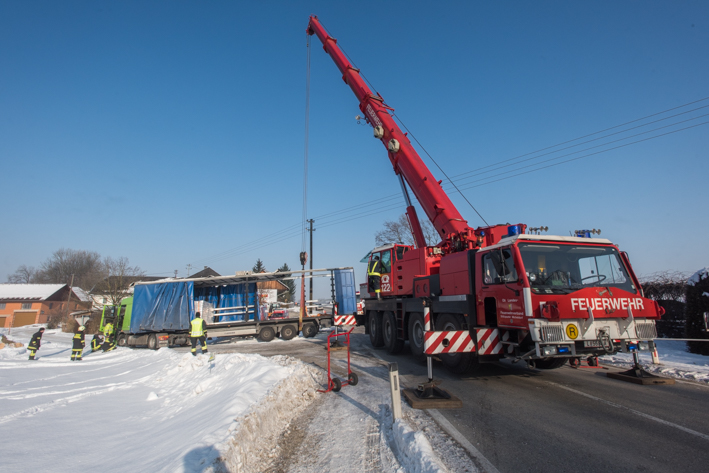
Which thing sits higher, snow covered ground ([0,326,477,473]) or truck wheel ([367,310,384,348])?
truck wheel ([367,310,384,348])

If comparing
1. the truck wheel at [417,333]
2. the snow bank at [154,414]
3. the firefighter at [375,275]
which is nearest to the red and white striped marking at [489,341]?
the truck wheel at [417,333]

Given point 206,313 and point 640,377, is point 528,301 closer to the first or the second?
point 640,377

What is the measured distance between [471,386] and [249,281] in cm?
1375

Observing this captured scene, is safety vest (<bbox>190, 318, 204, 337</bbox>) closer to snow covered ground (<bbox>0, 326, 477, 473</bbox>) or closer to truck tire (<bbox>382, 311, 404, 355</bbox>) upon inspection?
snow covered ground (<bbox>0, 326, 477, 473</bbox>)

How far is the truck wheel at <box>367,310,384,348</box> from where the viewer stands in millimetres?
12398

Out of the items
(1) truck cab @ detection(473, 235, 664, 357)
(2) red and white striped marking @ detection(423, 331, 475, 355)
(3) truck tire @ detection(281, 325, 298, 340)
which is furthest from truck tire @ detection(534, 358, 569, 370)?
(3) truck tire @ detection(281, 325, 298, 340)

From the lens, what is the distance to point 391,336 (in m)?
11.1

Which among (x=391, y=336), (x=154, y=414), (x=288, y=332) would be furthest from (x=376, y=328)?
(x=154, y=414)

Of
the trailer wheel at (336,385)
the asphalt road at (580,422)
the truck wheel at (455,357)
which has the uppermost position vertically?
the truck wheel at (455,357)

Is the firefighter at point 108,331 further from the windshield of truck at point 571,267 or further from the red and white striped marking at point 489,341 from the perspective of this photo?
the windshield of truck at point 571,267

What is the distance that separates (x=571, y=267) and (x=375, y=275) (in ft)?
22.6

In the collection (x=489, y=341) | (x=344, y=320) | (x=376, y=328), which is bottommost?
(x=376, y=328)

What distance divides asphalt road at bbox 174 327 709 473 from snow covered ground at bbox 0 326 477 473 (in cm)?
63

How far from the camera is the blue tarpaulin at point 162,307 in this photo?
17062mm
